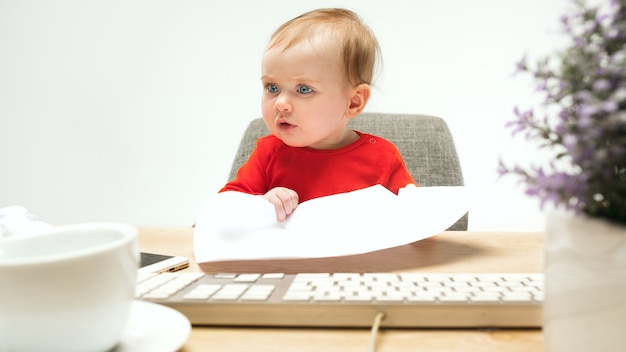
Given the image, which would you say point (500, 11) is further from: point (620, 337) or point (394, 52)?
point (620, 337)

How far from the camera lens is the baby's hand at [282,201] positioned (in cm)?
70

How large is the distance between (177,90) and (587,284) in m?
1.95

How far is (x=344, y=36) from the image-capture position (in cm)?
90

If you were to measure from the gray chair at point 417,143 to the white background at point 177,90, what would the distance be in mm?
600

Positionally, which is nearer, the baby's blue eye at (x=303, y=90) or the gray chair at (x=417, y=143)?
the baby's blue eye at (x=303, y=90)

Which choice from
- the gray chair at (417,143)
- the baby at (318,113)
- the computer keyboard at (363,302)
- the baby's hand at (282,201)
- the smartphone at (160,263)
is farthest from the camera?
the gray chair at (417,143)

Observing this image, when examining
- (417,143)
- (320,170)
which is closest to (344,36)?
(320,170)

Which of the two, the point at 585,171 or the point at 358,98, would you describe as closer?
the point at 585,171

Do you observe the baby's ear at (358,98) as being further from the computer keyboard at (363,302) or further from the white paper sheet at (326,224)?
the computer keyboard at (363,302)

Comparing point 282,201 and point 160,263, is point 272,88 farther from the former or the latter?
point 160,263

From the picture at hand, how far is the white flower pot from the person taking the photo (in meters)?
0.27

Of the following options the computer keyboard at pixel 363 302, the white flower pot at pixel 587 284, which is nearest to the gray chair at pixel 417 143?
the computer keyboard at pixel 363 302

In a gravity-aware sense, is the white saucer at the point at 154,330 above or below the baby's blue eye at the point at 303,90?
below

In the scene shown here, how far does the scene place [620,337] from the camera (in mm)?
276
